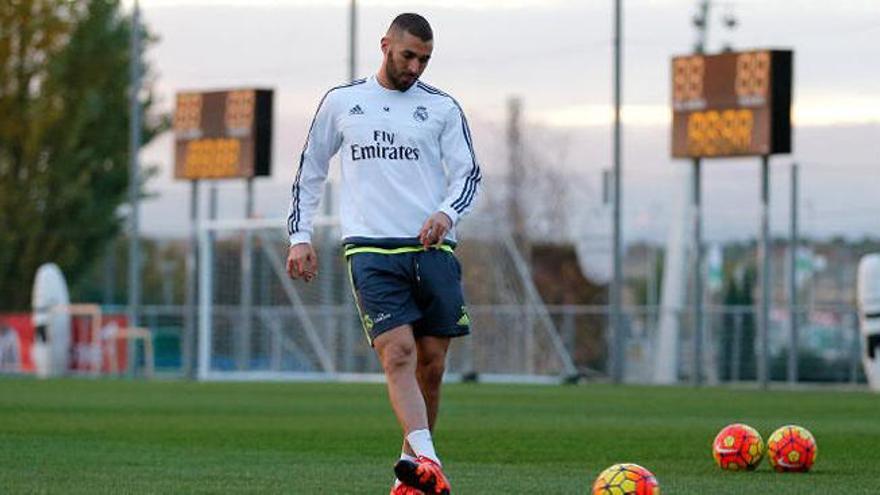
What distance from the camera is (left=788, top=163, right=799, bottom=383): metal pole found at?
1427 inches

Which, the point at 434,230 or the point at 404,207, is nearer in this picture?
the point at 434,230

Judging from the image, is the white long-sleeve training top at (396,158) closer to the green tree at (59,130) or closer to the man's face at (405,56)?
the man's face at (405,56)

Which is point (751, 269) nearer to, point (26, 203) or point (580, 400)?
point (26, 203)

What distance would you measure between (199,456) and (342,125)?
3.97 m

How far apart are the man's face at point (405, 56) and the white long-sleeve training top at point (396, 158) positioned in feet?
0.47

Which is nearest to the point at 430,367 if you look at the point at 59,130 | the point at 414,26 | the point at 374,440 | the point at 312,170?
the point at 312,170

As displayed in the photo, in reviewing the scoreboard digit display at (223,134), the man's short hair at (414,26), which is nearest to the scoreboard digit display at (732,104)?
the scoreboard digit display at (223,134)

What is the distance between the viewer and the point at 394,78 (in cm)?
960

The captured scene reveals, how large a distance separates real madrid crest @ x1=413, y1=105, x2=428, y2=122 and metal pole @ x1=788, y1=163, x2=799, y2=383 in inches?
1053

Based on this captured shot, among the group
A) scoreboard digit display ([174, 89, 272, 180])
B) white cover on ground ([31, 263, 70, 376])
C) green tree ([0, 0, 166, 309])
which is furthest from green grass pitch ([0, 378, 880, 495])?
green tree ([0, 0, 166, 309])

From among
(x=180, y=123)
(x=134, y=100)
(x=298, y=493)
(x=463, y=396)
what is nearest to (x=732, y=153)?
(x=463, y=396)

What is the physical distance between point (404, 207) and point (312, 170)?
519mm

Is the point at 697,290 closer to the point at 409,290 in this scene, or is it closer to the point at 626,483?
the point at 409,290

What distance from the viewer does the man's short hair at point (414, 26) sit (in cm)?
938
